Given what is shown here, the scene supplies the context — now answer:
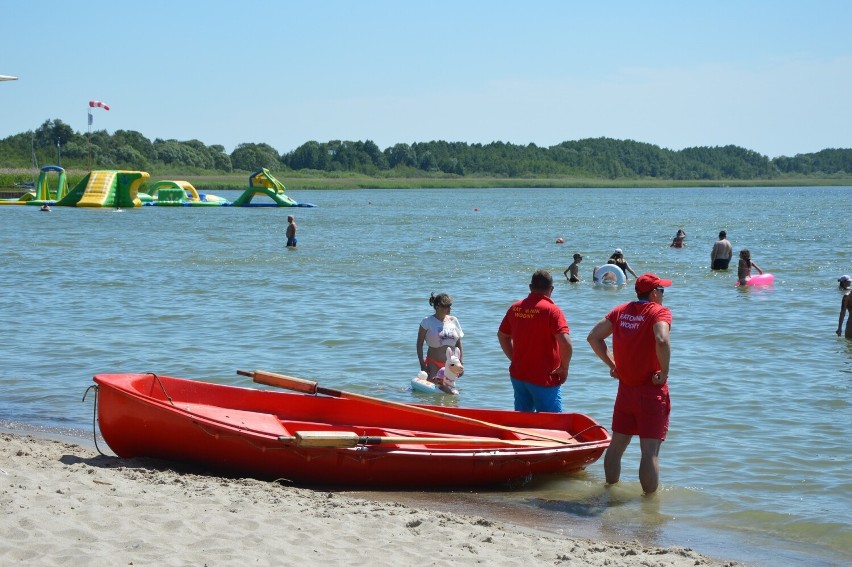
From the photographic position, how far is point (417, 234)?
45812 millimetres

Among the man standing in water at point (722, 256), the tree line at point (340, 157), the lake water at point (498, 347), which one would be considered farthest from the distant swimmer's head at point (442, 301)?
the tree line at point (340, 157)

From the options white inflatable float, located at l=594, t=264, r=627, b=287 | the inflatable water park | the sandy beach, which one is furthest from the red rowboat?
the inflatable water park

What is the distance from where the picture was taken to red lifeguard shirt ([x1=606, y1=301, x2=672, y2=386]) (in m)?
6.96

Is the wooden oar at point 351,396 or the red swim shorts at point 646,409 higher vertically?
the red swim shorts at point 646,409

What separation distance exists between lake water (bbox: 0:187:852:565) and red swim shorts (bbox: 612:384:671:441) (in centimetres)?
71

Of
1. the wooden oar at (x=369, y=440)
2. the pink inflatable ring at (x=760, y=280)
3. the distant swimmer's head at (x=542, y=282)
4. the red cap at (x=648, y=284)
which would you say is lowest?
the wooden oar at (x=369, y=440)

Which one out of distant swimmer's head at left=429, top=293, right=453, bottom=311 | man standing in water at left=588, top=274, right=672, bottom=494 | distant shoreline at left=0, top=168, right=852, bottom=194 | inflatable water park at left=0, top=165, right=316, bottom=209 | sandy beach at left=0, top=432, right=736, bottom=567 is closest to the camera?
sandy beach at left=0, top=432, right=736, bottom=567

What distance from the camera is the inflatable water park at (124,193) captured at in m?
63.0

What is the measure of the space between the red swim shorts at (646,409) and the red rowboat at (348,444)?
78cm

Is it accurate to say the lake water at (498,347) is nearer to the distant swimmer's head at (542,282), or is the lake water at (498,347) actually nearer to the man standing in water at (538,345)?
the man standing in water at (538,345)

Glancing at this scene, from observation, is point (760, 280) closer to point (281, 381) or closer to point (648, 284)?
point (648, 284)

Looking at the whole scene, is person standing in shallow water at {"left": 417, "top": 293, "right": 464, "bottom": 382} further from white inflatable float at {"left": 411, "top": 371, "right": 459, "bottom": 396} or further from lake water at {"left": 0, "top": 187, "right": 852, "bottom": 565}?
lake water at {"left": 0, "top": 187, "right": 852, "bottom": 565}

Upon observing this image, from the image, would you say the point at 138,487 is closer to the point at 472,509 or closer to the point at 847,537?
the point at 472,509

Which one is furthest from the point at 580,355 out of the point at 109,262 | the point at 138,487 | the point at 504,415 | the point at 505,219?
the point at 505,219
